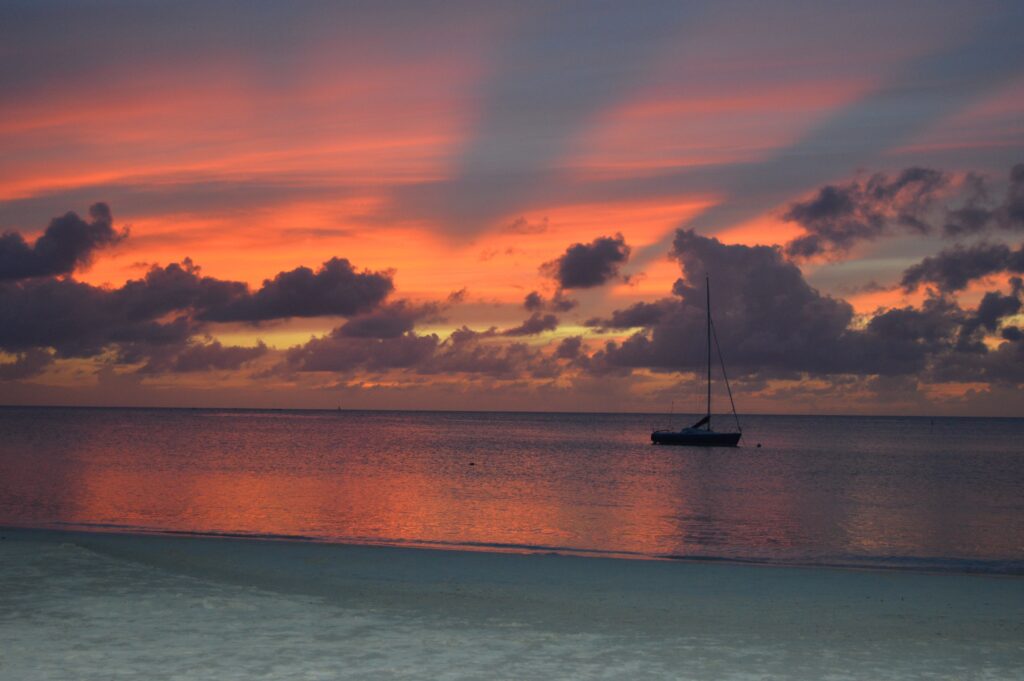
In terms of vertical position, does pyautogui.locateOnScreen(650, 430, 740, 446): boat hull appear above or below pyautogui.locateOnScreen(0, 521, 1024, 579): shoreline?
below

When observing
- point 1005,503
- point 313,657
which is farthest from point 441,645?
point 1005,503

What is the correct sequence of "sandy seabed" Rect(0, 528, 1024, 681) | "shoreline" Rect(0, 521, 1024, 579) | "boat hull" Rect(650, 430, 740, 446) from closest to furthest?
"sandy seabed" Rect(0, 528, 1024, 681) < "shoreline" Rect(0, 521, 1024, 579) < "boat hull" Rect(650, 430, 740, 446)

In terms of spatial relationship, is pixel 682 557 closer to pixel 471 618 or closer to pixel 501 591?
pixel 501 591

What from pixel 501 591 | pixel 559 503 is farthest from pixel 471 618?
pixel 559 503

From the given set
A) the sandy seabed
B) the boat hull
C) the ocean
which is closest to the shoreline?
the ocean

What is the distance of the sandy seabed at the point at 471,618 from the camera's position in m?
12.1

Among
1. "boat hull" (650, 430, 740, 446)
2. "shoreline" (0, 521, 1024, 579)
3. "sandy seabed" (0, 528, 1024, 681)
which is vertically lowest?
"boat hull" (650, 430, 740, 446)

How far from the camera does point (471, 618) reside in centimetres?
1555

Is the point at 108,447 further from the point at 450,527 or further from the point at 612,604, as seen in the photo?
the point at 612,604

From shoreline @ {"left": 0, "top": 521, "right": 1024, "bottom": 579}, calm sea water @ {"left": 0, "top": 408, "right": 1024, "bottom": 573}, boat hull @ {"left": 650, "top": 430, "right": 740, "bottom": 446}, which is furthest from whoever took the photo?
boat hull @ {"left": 650, "top": 430, "right": 740, "bottom": 446}

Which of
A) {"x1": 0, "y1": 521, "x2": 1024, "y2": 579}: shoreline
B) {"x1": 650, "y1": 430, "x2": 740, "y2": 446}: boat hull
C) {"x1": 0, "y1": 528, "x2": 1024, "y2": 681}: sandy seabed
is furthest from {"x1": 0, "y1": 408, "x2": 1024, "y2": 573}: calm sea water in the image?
{"x1": 650, "y1": 430, "x2": 740, "y2": 446}: boat hull

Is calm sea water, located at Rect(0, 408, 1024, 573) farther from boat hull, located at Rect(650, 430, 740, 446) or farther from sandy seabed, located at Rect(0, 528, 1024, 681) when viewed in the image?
boat hull, located at Rect(650, 430, 740, 446)

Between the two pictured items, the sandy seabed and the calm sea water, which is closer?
the sandy seabed

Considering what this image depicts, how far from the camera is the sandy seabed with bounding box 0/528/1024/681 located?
39.7 feet
